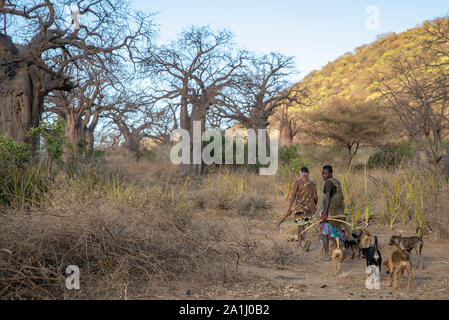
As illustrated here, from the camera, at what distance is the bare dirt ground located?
11.9 feet

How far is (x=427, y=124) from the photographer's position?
896 centimetres

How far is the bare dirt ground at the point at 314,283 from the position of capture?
11.9ft

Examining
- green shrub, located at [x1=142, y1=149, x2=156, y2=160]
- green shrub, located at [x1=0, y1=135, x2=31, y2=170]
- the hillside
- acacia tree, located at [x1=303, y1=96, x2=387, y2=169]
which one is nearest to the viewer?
green shrub, located at [x1=0, y1=135, x2=31, y2=170]

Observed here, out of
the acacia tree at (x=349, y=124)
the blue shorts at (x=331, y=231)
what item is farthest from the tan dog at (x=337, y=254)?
the acacia tree at (x=349, y=124)

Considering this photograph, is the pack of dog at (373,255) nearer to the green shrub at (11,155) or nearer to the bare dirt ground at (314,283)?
the bare dirt ground at (314,283)

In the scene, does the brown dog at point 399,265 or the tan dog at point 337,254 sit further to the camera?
the tan dog at point 337,254

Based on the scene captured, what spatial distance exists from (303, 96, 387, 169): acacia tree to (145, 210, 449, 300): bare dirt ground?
41.8 ft

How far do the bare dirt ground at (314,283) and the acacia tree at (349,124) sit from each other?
12.7 meters

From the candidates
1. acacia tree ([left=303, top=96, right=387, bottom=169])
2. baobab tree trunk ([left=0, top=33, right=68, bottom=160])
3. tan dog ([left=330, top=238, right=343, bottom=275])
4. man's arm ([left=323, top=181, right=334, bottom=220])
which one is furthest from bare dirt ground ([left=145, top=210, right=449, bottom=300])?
acacia tree ([left=303, top=96, right=387, bottom=169])

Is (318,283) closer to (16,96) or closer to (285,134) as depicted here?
(16,96)

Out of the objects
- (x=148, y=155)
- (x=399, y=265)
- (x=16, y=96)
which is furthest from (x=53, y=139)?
(x=148, y=155)

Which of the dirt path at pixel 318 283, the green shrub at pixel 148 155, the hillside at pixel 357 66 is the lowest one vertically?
the dirt path at pixel 318 283

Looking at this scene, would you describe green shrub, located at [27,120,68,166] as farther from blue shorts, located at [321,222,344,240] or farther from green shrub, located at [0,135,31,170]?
blue shorts, located at [321,222,344,240]
